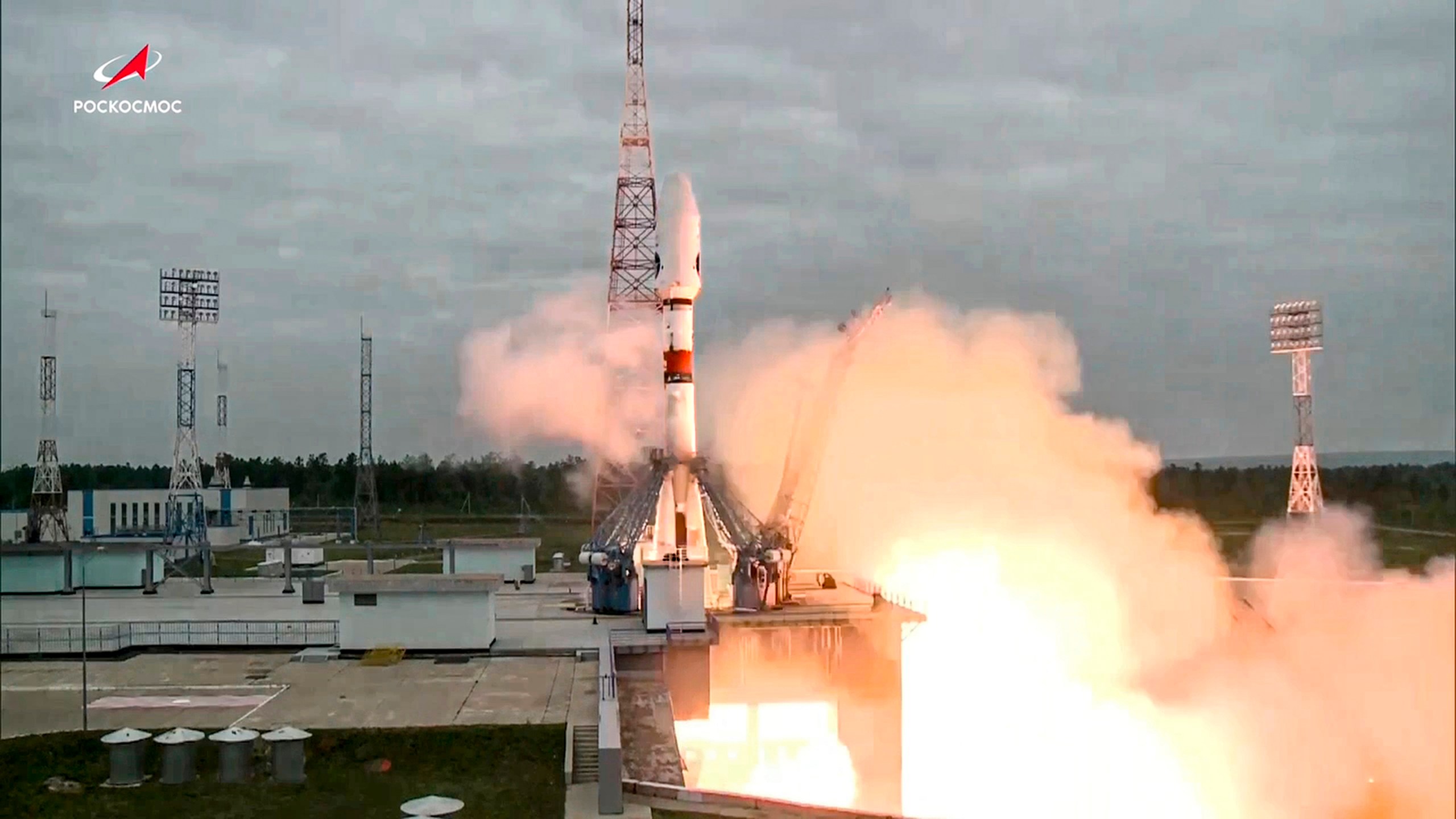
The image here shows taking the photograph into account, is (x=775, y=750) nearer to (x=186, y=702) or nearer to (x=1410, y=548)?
(x=186, y=702)

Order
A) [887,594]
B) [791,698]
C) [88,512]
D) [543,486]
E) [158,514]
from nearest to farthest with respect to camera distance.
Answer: [791,698] → [887,594] → [88,512] → [158,514] → [543,486]

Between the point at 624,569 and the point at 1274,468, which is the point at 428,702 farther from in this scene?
the point at 1274,468

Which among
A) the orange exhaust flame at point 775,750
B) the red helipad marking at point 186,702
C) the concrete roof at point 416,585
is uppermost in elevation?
the concrete roof at point 416,585

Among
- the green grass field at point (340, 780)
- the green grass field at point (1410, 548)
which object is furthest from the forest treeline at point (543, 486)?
the green grass field at point (340, 780)

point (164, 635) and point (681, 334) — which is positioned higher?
point (681, 334)

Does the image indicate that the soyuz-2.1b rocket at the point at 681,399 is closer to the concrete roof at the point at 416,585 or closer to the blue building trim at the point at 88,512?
the concrete roof at the point at 416,585

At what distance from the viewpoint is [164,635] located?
1266 inches

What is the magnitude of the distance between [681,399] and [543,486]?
70.6 meters

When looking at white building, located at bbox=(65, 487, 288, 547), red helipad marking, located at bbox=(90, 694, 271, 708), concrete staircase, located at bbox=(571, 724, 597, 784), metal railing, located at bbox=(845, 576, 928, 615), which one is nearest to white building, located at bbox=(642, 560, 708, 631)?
metal railing, located at bbox=(845, 576, 928, 615)

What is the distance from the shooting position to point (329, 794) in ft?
62.4

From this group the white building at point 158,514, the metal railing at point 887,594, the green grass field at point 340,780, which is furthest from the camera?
the white building at point 158,514

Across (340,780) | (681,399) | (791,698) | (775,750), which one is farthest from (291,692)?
(681,399)

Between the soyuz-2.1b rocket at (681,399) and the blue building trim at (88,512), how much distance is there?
3664cm

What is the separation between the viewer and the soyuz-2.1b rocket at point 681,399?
36406 mm
